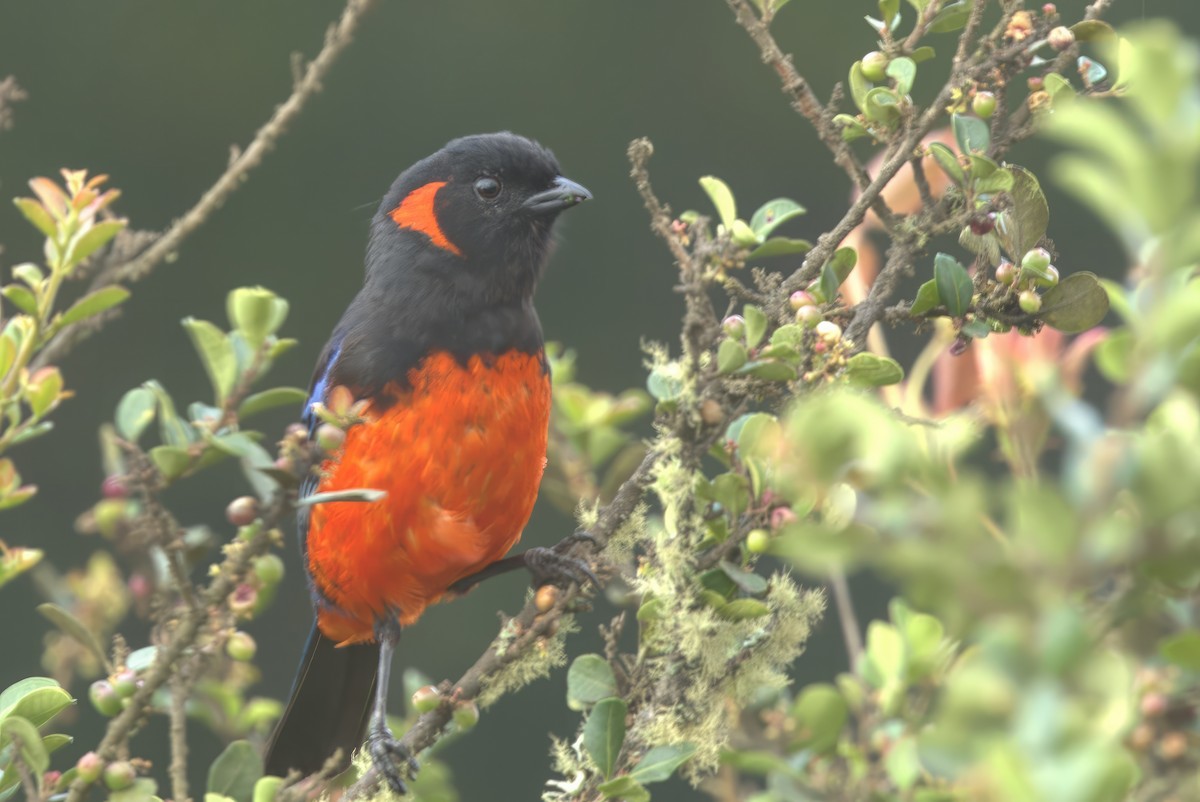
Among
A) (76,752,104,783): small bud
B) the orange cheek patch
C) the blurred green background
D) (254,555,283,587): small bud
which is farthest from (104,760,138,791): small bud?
the blurred green background

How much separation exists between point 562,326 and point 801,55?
6.63 feet

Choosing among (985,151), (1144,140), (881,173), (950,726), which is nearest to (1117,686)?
(950,726)

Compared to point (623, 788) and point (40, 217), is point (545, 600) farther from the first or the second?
point (40, 217)

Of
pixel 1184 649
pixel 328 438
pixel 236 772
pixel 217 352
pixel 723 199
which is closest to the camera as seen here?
pixel 1184 649

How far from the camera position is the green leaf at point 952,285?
148 cm

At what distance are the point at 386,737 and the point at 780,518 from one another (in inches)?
49.6

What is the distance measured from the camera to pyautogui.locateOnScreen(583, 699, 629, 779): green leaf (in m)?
1.35

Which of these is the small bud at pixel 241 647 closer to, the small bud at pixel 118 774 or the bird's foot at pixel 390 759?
the bird's foot at pixel 390 759

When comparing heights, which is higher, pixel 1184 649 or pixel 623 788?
pixel 1184 649

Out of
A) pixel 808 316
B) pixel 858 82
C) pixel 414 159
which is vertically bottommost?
pixel 414 159

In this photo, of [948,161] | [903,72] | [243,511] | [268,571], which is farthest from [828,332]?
[268,571]

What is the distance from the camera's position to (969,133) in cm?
157

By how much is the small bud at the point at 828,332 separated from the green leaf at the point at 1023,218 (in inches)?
8.9

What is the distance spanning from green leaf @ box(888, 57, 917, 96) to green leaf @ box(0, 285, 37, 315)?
101 centimetres
